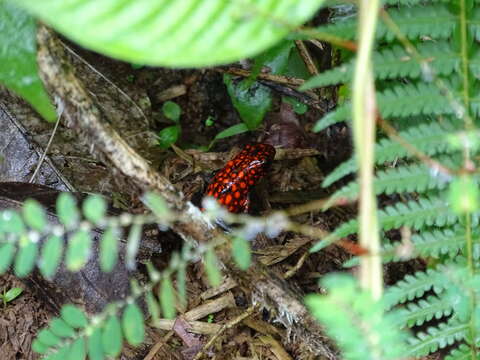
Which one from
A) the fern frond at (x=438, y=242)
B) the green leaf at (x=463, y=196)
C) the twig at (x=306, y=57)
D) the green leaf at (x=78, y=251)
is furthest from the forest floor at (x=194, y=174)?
the green leaf at (x=463, y=196)

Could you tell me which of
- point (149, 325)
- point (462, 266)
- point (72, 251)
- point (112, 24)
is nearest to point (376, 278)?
point (72, 251)

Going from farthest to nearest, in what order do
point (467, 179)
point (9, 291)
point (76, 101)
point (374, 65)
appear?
point (9, 291) < point (374, 65) < point (76, 101) < point (467, 179)

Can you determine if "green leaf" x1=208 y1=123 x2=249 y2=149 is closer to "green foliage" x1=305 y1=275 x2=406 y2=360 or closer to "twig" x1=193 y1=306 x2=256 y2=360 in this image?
"twig" x1=193 y1=306 x2=256 y2=360

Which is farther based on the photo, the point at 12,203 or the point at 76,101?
Result: the point at 12,203

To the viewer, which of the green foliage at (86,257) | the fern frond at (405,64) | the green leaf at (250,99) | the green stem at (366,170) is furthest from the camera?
the green leaf at (250,99)

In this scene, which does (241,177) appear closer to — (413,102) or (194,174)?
(194,174)

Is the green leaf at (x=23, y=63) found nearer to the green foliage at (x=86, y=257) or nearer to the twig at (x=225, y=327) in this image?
the green foliage at (x=86, y=257)

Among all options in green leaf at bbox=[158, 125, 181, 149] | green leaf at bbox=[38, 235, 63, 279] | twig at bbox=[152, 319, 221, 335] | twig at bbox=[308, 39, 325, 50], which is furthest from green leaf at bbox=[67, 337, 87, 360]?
twig at bbox=[308, 39, 325, 50]

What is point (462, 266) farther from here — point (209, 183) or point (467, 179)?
point (209, 183)
